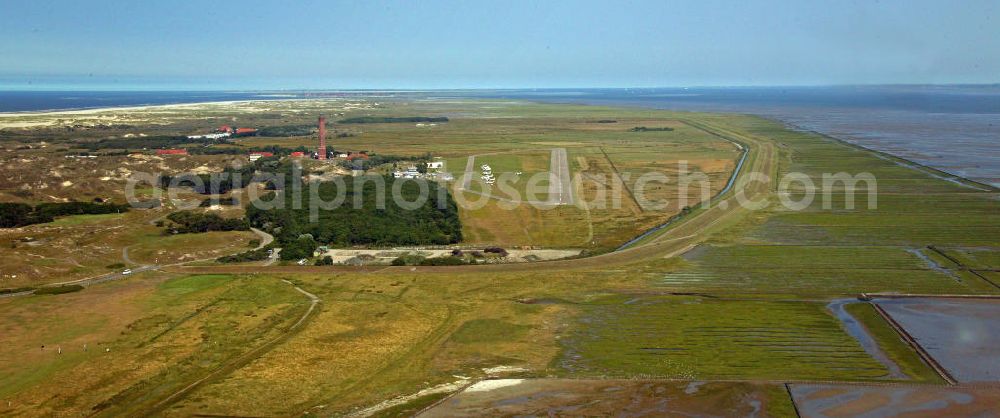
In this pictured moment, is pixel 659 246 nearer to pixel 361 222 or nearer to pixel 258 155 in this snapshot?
pixel 361 222

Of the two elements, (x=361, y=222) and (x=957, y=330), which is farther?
(x=361, y=222)

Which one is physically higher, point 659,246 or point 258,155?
point 258,155

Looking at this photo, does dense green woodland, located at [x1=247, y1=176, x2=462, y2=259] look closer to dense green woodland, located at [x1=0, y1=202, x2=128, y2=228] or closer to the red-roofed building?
dense green woodland, located at [x1=0, y1=202, x2=128, y2=228]

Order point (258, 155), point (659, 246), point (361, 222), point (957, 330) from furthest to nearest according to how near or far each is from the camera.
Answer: point (258, 155) < point (361, 222) < point (659, 246) < point (957, 330)

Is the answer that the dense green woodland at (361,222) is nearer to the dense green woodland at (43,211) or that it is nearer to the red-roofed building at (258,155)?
the dense green woodland at (43,211)

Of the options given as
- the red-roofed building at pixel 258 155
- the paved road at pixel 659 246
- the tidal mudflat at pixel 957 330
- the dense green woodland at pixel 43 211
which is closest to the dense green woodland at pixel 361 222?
the paved road at pixel 659 246

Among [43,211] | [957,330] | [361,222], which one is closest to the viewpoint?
[957,330]

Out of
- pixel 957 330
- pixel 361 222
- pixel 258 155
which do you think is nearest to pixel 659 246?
pixel 957 330

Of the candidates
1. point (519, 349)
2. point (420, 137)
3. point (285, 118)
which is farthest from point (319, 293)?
point (285, 118)

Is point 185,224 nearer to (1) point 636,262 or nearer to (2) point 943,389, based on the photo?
(1) point 636,262
